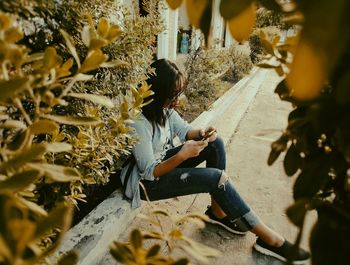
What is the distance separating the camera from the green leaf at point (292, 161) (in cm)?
85

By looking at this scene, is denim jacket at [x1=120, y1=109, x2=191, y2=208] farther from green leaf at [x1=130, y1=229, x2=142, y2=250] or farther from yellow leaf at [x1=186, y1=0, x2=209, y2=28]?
yellow leaf at [x1=186, y1=0, x2=209, y2=28]

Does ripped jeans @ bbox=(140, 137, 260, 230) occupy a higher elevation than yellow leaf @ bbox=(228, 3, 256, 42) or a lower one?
lower

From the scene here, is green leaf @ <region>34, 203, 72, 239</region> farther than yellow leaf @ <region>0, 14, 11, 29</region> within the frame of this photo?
No

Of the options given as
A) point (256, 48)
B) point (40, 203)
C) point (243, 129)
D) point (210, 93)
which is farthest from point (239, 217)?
point (256, 48)

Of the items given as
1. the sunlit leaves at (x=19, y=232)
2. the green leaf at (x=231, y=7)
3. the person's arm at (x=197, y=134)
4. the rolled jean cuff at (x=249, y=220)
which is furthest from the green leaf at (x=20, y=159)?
the person's arm at (x=197, y=134)

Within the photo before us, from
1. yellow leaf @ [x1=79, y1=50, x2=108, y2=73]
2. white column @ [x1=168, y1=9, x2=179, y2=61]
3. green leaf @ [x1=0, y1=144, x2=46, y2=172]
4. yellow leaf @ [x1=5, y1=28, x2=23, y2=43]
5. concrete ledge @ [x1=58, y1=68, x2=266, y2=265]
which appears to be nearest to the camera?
green leaf @ [x1=0, y1=144, x2=46, y2=172]

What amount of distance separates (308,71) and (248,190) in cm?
348

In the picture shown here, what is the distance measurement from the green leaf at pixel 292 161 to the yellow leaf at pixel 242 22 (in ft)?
1.68

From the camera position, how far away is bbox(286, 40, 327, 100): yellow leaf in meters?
0.29

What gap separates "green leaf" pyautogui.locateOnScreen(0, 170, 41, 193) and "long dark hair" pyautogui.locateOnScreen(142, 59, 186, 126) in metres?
1.94

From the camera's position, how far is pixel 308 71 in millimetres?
292

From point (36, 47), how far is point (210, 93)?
14.5ft

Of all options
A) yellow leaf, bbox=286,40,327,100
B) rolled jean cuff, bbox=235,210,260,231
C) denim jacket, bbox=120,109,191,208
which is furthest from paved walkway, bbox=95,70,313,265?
yellow leaf, bbox=286,40,327,100

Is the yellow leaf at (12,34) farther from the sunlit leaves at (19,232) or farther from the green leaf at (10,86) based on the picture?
the sunlit leaves at (19,232)
